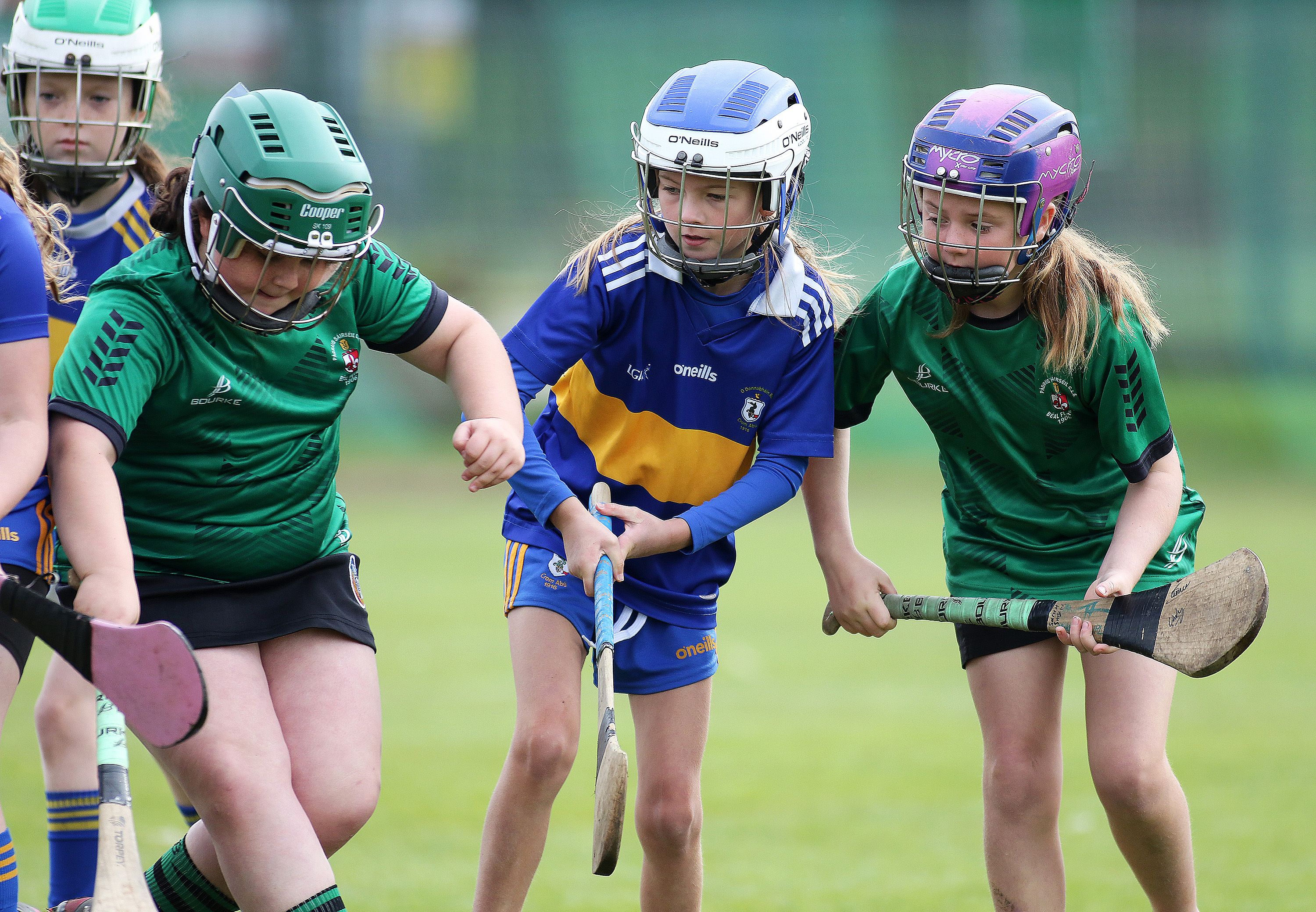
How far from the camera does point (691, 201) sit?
3025 millimetres

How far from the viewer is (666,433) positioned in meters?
3.20

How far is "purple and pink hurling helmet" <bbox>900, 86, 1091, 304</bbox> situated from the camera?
296 cm

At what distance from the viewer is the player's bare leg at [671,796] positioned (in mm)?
3104

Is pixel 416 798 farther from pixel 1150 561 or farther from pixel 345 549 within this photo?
pixel 1150 561

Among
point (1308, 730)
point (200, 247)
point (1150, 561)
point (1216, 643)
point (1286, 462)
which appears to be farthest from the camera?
point (1286, 462)

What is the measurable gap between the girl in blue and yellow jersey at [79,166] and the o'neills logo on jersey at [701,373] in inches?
55.1

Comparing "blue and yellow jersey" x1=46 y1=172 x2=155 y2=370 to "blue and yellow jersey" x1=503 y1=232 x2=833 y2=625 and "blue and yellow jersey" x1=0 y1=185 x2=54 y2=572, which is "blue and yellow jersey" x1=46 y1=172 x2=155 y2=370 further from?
"blue and yellow jersey" x1=503 y1=232 x2=833 y2=625

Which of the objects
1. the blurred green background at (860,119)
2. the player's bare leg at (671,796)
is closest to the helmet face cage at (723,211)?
the player's bare leg at (671,796)

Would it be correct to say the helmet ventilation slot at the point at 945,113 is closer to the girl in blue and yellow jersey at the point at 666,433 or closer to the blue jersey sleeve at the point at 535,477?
the girl in blue and yellow jersey at the point at 666,433

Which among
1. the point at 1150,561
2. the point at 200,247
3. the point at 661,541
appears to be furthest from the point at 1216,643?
the point at 200,247

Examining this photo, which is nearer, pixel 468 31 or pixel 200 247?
pixel 200 247

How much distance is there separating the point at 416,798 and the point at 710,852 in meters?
1.14

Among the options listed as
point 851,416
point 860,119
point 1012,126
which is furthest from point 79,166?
point 860,119

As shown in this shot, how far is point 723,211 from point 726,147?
13 cm
